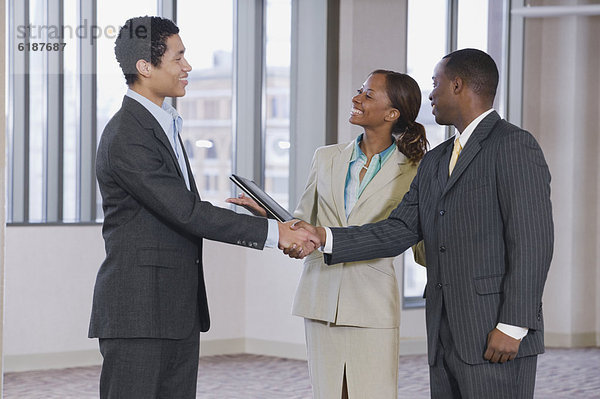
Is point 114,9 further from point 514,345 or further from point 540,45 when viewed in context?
point 514,345

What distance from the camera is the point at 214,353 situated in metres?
6.16

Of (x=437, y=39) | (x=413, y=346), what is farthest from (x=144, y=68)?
(x=437, y=39)

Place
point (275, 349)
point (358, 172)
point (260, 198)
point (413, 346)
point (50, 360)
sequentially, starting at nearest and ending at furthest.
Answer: point (260, 198) < point (358, 172) < point (50, 360) < point (275, 349) < point (413, 346)

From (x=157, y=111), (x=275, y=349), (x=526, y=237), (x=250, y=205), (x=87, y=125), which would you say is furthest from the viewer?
(x=275, y=349)

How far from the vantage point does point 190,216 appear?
2.41m

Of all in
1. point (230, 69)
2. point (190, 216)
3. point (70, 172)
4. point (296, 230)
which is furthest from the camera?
point (230, 69)

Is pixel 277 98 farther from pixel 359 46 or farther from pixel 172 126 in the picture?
pixel 172 126

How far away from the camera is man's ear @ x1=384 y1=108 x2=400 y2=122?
114 inches

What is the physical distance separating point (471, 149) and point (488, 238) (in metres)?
0.27

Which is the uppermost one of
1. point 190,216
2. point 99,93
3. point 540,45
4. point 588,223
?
point 540,45

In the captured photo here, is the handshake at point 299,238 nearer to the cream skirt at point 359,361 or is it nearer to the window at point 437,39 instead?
the cream skirt at point 359,361

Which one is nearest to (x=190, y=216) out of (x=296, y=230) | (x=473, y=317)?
(x=296, y=230)

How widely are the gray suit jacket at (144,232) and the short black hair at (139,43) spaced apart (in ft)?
0.38

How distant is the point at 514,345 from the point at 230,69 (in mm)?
4634
